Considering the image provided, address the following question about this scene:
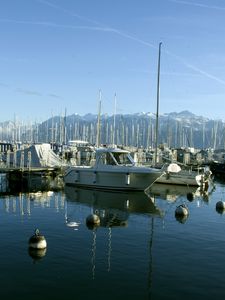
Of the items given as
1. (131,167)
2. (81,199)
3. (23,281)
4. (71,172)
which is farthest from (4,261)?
(71,172)

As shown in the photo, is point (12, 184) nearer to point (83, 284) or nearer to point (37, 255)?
point (37, 255)

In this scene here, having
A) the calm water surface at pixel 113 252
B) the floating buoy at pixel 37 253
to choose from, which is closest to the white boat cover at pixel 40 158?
the calm water surface at pixel 113 252

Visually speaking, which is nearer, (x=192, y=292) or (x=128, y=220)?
(x=192, y=292)

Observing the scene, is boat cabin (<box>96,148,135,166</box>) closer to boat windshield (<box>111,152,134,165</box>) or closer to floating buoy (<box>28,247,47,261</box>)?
boat windshield (<box>111,152,134,165</box>)

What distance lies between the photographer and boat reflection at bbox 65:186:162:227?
3038 cm

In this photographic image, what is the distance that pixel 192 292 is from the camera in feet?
51.8

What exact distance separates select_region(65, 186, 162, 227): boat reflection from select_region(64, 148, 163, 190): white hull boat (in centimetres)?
81

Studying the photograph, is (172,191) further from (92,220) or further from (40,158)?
(92,220)

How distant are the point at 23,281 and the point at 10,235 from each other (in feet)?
25.3

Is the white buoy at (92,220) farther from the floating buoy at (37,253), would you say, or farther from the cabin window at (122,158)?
the cabin window at (122,158)

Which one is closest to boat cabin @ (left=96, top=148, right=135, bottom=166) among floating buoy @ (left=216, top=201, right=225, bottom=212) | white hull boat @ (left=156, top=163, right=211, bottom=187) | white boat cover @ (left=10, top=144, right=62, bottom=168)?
white hull boat @ (left=156, top=163, right=211, bottom=187)

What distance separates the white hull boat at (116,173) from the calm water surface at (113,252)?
5532 millimetres

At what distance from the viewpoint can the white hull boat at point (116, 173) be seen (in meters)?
42.0

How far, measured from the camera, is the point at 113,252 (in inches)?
822
